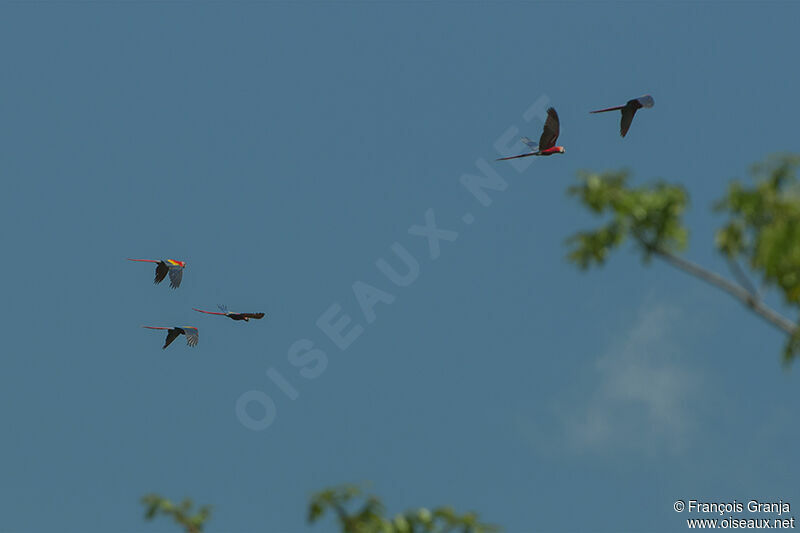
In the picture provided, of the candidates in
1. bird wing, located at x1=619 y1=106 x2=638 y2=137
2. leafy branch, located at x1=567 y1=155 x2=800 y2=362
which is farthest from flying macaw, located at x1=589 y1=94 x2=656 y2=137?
leafy branch, located at x1=567 y1=155 x2=800 y2=362

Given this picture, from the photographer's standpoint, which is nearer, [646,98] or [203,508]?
[203,508]

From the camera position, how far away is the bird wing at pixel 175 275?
89.8ft

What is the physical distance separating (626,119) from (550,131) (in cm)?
184

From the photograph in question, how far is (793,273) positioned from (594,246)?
9.35ft

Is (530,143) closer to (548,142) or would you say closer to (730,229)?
(548,142)

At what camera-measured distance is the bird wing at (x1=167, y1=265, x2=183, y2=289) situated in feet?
89.8

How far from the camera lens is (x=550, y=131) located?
78.5 ft

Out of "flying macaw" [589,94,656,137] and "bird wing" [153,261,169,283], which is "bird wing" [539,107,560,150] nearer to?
"flying macaw" [589,94,656,137]

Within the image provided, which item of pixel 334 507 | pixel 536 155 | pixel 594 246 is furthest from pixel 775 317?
pixel 536 155

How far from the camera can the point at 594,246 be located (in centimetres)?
1495

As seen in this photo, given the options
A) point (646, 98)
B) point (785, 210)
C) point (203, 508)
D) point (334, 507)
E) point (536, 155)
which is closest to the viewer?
point (785, 210)

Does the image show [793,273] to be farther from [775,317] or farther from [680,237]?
[680,237]

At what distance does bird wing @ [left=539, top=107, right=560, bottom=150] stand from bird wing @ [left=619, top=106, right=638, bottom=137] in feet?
5.13

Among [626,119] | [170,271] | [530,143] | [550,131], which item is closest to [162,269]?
[170,271]
